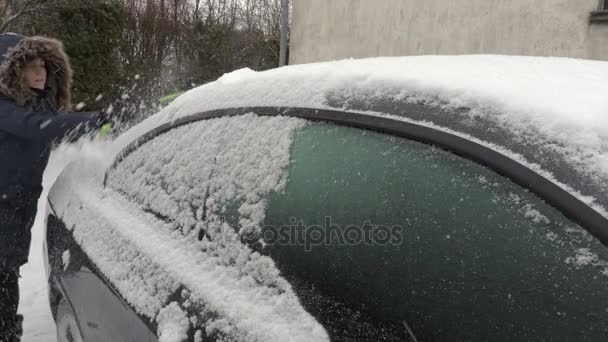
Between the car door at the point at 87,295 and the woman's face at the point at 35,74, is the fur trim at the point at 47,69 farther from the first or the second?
the car door at the point at 87,295

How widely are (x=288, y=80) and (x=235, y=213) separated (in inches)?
15.7

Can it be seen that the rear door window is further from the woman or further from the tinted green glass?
the woman

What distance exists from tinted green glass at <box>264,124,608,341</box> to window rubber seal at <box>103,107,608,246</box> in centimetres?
1

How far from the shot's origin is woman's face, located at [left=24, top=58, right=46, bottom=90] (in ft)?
8.16

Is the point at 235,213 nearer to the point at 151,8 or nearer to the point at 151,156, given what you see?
the point at 151,156

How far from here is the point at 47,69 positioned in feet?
8.75

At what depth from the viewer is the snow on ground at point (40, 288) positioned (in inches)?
97.8

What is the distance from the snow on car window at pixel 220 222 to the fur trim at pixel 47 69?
1045 mm

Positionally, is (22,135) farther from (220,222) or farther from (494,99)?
(494,99)

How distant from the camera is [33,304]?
10.9ft

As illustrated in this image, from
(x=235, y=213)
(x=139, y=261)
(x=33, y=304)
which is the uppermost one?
(x=235, y=213)

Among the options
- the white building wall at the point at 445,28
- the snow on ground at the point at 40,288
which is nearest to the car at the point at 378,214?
the snow on ground at the point at 40,288

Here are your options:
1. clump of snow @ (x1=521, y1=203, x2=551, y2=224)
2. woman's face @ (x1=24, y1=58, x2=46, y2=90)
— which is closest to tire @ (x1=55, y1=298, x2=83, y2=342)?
woman's face @ (x1=24, y1=58, x2=46, y2=90)

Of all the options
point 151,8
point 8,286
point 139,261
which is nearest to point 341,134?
point 139,261
